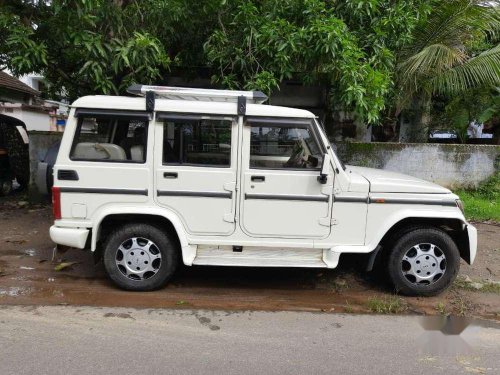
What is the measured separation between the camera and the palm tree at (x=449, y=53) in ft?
27.6

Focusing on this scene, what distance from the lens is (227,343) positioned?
3.79 metres

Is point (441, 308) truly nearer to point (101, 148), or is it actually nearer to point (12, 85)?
point (101, 148)

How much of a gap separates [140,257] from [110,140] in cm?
127

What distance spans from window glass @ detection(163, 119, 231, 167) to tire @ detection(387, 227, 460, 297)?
6.67 ft

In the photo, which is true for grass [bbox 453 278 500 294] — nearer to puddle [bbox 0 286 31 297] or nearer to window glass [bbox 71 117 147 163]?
window glass [bbox 71 117 147 163]

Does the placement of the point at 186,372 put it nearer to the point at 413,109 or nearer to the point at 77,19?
the point at 77,19

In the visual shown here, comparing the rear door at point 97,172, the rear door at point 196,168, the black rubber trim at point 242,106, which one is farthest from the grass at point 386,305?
the rear door at point 97,172

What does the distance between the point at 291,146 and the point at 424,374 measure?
2.43 m

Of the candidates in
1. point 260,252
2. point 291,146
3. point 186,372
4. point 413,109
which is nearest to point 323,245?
point 260,252

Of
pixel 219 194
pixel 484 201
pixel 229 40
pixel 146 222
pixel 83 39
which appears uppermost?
pixel 229 40

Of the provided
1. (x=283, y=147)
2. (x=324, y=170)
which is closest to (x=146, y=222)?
(x=283, y=147)

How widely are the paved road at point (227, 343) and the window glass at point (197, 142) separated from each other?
4.97ft

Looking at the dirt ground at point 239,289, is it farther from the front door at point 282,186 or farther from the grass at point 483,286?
the front door at point 282,186

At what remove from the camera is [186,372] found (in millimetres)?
3316
